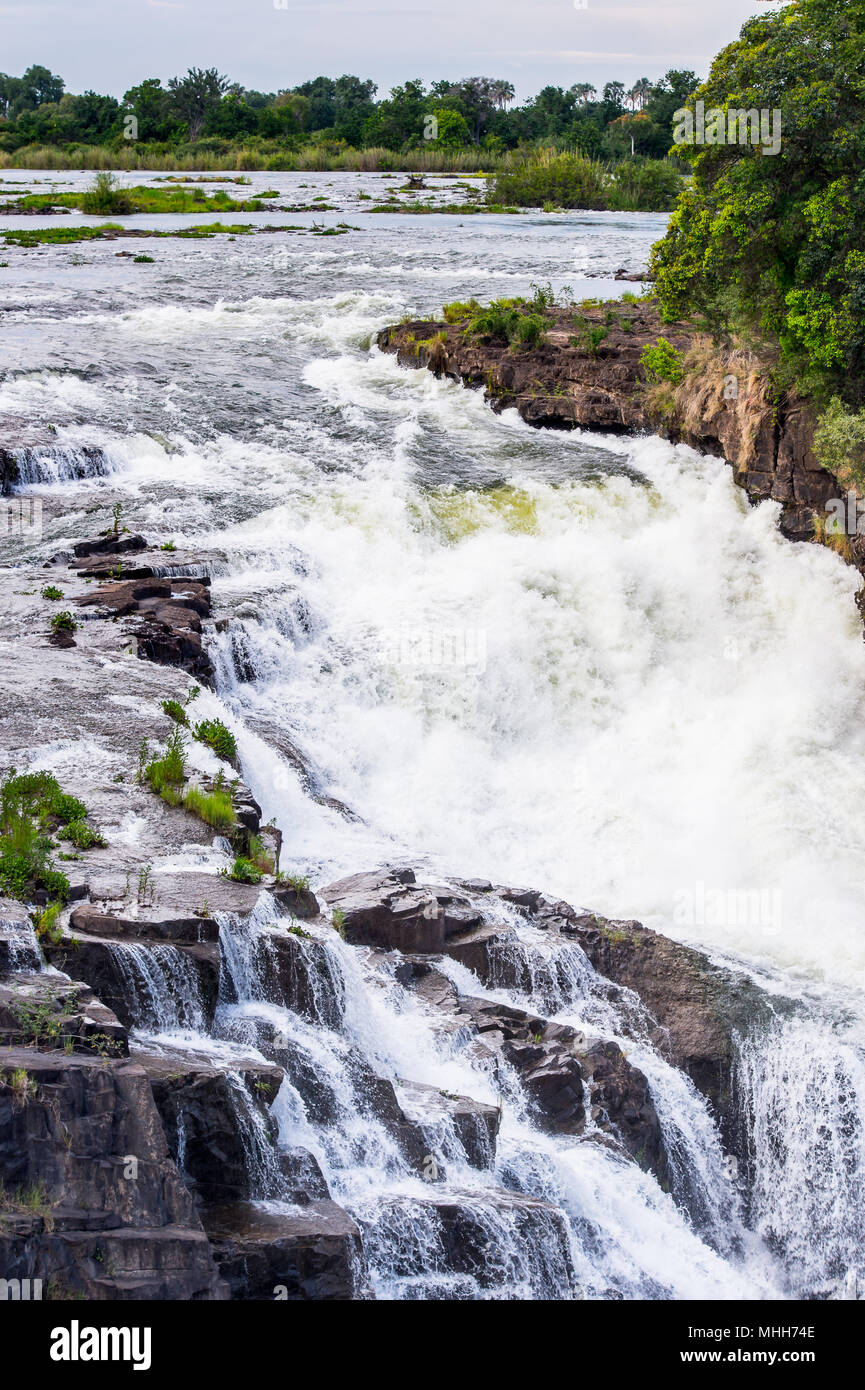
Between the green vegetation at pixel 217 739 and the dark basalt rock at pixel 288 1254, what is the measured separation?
24.4 feet

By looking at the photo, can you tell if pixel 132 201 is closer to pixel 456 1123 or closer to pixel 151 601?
pixel 151 601

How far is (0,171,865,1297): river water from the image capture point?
14820 millimetres

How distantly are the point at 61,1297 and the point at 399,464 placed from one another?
21310 mm

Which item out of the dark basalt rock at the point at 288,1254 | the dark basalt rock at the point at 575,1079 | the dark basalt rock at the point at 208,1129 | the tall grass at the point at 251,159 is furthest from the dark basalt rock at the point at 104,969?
the tall grass at the point at 251,159

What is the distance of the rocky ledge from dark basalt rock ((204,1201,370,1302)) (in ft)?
54.2

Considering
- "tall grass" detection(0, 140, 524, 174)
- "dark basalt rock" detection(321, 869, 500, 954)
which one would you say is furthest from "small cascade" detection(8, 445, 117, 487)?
"tall grass" detection(0, 140, 524, 174)

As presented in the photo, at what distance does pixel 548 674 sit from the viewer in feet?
73.8

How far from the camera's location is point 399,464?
28234 mm

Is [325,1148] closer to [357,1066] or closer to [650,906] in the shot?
[357,1066]

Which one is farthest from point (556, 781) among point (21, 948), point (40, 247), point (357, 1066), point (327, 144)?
point (327, 144)

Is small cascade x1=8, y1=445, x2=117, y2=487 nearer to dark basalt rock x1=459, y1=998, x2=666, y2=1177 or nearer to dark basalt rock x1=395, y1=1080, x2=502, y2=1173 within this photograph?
dark basalt rock x1=459, y1=998, x2=666, y2=1177

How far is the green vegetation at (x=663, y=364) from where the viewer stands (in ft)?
97.8

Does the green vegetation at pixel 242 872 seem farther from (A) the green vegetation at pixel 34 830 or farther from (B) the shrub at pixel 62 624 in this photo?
(B) the shrub at pixel 62 624

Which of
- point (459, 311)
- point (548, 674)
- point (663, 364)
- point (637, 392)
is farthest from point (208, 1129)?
point (459, 311)
